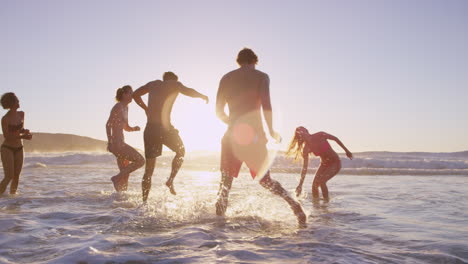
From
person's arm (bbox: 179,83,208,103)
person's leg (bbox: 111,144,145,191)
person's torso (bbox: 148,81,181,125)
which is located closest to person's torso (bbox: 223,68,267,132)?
person's arm (bbox: 179,83,208,103)

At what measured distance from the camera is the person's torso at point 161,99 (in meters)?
6.24

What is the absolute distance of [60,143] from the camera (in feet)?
133

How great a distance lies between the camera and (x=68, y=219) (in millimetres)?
4703

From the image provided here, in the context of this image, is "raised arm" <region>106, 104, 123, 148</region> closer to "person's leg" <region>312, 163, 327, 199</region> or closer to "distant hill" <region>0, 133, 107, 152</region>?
"person's leg" <region>312, 163, 327, 199</region>

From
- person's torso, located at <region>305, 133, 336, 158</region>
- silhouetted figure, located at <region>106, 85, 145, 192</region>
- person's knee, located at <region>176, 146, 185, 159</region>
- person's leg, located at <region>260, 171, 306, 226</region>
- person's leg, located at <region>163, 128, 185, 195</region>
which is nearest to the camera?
person's leg, located at <region>260, 171, 306, 226</region>

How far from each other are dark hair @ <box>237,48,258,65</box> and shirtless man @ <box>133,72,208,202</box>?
1.56 metres

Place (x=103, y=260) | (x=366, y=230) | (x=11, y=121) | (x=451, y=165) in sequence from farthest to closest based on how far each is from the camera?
(x=451, y=165) < (x=11, y=121) < (x=366, y=230) < (x=103, y=260)

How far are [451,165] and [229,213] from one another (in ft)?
72.7

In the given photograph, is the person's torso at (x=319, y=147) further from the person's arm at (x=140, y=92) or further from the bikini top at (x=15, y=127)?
the bikini top at (x=15, y=127)

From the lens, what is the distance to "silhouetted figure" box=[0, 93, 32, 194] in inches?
276

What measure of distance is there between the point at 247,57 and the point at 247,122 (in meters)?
0.83

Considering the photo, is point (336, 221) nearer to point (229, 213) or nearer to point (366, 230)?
point (366, 230)

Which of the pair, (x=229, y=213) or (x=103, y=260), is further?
(x=229, y=213)

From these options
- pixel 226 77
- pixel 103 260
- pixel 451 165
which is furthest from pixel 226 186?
pixel 451 165
